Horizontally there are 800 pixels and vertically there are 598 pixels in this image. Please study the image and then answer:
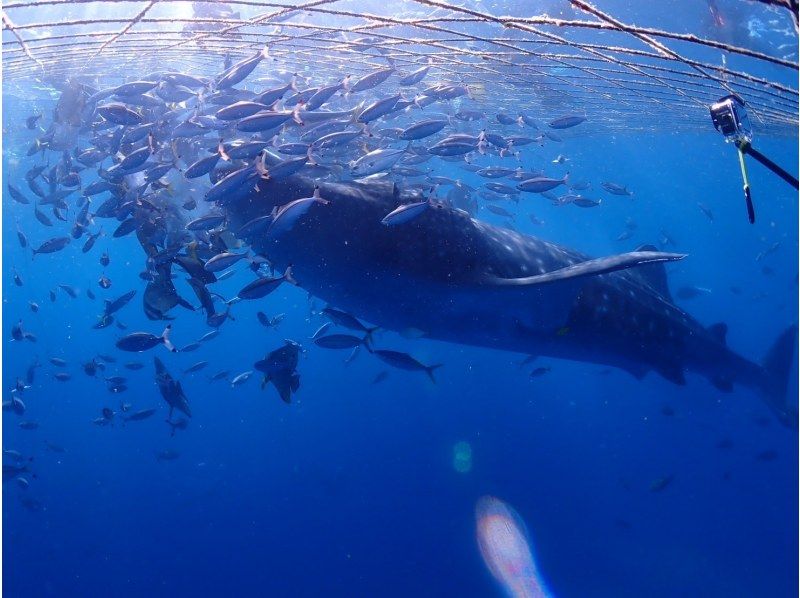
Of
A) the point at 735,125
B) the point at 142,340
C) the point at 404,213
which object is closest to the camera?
the point at 735,125

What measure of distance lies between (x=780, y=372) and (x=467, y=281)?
7.31 meters

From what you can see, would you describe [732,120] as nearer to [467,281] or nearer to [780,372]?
[467,281]

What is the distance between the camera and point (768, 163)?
271 centimetres

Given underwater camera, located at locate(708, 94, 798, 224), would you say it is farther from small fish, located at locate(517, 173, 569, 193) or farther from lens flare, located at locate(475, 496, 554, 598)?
lens flare, located at locate(475, 496, 554, 598)

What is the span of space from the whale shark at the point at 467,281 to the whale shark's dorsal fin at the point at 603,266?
1 cm

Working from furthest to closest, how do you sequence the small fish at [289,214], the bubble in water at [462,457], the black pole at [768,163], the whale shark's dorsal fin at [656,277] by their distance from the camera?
the bubble in water at [462,457] < the whale shark's dorsal fin at [656,277] < the small fish at [289,214] < the black pole at [768,163]

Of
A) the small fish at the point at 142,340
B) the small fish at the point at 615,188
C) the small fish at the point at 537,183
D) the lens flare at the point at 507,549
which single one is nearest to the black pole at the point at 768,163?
the small fish at the point at 537,183

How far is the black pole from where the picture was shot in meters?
2.64

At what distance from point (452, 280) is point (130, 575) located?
20.6 meters

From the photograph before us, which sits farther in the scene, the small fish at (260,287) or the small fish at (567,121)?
the small fish at (567,121)

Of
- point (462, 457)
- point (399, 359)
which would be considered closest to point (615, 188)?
point (399, 359)

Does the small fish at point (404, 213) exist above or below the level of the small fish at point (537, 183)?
above

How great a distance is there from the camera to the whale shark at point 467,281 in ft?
17.7

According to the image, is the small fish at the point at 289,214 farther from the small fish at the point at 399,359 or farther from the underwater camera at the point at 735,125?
the underwater camera at the point at 735,125
